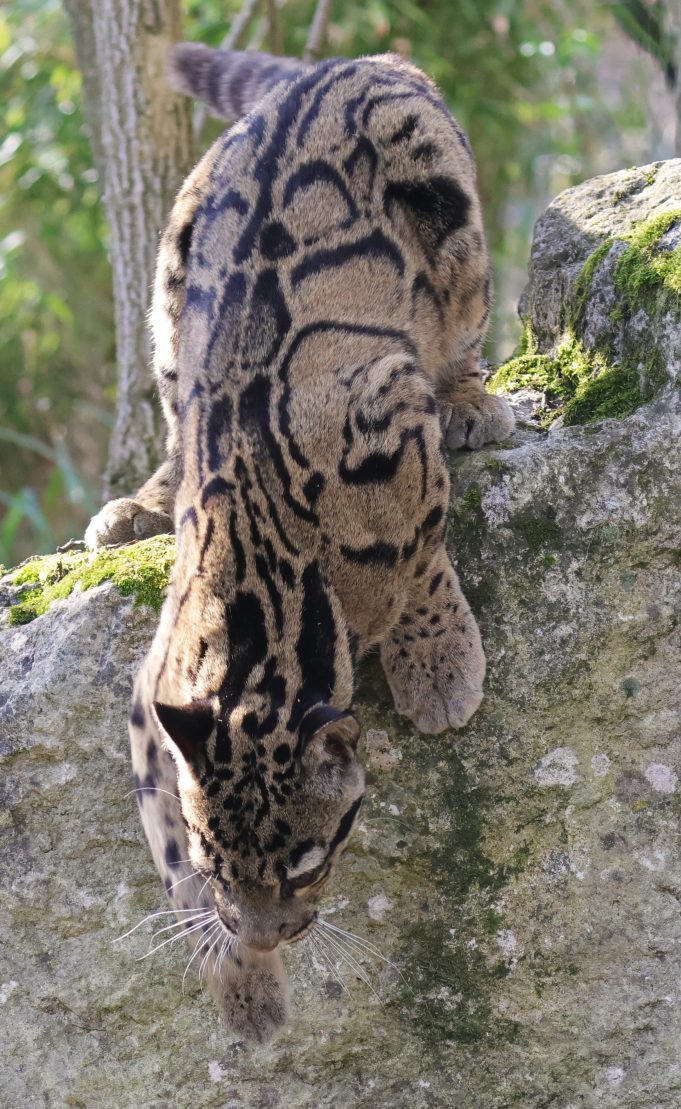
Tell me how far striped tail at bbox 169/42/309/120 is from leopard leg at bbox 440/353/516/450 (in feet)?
6.22

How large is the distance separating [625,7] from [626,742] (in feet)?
20.8

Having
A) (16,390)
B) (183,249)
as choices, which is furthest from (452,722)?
(16,390)

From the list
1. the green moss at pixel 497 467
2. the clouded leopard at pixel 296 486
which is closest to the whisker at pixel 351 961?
the clouded leopard at pixel 296 486

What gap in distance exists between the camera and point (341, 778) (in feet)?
9.57

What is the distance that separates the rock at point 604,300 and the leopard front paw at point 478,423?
9.1 inches

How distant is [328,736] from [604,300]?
2211mm

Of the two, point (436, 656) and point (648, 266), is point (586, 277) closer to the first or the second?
point (648, 266)

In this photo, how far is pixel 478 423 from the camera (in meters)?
4.11

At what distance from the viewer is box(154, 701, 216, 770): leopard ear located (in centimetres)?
271

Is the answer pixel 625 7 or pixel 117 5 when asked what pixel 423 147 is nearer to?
pixel 117 5

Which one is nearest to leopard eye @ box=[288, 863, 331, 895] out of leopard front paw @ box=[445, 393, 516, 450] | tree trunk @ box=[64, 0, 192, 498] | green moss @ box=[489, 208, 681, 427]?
leopard front paw @ box=[445, 393, 516, 450]

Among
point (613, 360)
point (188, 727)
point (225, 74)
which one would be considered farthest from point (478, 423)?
point (225, 74)

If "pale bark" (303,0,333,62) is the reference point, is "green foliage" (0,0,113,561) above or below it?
below

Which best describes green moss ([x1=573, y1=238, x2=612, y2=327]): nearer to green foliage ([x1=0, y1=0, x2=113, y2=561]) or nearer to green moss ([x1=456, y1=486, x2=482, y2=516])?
green moss ([x1=456, y1=486, x2=482, y2=516])
